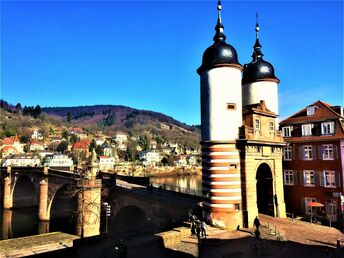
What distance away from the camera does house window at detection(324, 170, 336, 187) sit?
2736 centimetres

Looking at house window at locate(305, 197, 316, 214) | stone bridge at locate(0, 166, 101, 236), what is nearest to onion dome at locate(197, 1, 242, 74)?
house window at locate(305, 197, 316, 214)

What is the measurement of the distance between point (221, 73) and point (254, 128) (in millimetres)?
5353

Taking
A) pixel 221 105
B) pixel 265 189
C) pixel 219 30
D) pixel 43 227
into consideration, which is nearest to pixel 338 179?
pixel 265 189

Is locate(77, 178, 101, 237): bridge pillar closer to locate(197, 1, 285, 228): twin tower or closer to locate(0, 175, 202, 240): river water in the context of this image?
locate(0, 175, 202, 240): river water

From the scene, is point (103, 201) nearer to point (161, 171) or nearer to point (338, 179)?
point (338, 179)

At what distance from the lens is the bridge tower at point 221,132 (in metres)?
23.0

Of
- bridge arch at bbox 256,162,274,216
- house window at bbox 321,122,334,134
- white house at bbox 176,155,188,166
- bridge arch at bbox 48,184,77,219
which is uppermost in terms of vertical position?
house window at bbox 321,122,334,134

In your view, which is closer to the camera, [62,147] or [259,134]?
[259,134]

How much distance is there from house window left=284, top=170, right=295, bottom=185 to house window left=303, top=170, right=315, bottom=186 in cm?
138

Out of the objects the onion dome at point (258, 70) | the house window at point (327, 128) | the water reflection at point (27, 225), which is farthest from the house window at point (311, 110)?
the water reflection at point (27, 225)

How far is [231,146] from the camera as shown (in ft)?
77.9

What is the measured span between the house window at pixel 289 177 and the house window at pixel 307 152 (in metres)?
2.11

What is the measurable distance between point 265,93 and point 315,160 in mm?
7960

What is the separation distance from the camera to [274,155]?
26844 millimetres
